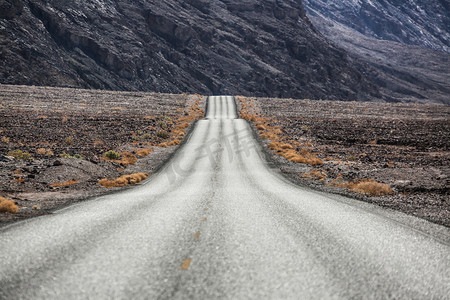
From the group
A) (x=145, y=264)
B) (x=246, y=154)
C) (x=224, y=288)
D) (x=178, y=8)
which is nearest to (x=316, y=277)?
(x=224, y=288)

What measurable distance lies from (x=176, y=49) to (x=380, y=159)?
109 metres

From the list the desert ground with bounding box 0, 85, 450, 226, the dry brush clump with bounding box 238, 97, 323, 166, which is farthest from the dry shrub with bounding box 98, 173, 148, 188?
the dry brush clump with bounding box 238, 97, 323, 166

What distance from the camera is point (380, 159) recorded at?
23.2 meters

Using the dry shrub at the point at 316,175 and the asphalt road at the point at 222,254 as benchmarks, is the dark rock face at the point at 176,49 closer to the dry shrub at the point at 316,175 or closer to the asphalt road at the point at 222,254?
the dry shrub at the point at 316,175

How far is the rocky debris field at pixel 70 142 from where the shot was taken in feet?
41.9

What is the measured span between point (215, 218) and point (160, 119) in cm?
3904

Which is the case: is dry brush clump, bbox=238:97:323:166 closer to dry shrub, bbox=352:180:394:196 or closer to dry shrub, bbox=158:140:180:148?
dry shrub, bbox=352:180:394:196

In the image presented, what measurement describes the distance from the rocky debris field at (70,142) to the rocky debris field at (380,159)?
10.3 m

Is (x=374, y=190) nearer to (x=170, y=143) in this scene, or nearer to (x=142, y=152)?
(x=142, y=152)

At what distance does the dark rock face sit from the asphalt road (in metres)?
84.6

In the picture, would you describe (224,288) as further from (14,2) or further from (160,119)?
(14,2)

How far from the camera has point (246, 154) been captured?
27516mm

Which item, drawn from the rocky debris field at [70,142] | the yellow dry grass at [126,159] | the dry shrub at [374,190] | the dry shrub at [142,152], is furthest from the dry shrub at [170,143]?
the dry shrub at [374,190]

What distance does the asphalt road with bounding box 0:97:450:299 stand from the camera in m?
4.07
